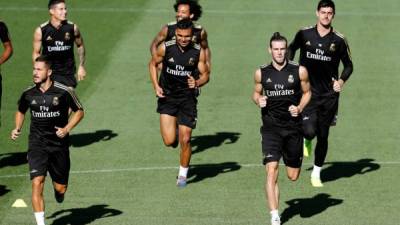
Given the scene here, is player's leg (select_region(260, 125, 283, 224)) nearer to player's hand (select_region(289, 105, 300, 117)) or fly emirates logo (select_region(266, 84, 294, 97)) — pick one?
player's hand (select_region(289, 105, 300, 117))

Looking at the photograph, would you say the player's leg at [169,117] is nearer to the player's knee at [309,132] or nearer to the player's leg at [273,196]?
the player's knee at [309,132]

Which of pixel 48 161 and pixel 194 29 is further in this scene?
pixel 194 29

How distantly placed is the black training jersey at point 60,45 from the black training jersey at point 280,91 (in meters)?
5.14

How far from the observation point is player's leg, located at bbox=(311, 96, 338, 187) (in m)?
19.0

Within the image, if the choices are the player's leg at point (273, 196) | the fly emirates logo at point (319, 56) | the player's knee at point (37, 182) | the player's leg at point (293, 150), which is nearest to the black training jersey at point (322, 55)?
the fly emirates logo at point (319, 56)

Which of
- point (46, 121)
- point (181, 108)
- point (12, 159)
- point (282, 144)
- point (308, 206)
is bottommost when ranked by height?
point (308, 206)

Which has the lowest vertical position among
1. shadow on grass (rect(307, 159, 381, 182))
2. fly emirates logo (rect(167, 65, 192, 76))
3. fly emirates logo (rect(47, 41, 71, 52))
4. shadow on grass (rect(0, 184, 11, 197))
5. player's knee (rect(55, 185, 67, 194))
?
shadow on grass (rect(307, 159, 381, 182))

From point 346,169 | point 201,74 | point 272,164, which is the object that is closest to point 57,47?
point 201,74

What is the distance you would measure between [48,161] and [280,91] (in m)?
3.40

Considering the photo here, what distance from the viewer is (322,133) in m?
19.1

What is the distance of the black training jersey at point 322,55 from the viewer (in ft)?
62.6

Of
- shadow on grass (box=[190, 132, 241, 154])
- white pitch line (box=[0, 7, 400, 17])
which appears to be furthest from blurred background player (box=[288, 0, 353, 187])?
white pitch line (box=[0, 7, 400, 17])

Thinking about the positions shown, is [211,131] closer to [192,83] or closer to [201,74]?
[201,74]

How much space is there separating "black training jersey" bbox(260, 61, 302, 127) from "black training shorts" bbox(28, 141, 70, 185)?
115 inches
